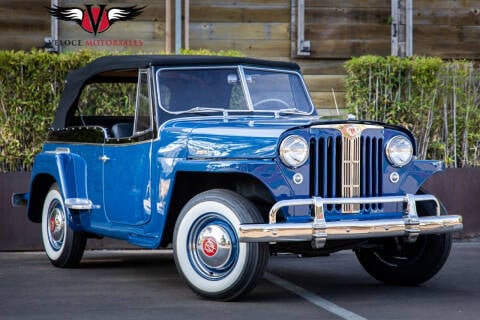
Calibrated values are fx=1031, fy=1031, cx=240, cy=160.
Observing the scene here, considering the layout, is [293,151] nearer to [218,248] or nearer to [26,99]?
[218,248]

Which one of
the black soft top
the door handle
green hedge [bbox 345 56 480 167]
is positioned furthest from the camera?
green hedge [bbox 345 56 480 167]

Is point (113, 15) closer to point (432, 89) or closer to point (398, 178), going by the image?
point (432, 89)

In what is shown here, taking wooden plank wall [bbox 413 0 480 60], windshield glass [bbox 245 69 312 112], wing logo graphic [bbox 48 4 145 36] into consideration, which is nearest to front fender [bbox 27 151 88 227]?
windshield glass [bbox 245 69 312 112]

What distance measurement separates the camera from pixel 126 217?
7.90 m

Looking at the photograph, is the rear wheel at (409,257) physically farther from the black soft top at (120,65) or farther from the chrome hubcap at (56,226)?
the chrome hubcap at (56,226)

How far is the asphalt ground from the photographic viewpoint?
6441 mm

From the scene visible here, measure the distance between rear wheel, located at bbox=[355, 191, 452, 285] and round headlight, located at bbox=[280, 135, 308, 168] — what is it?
117cm

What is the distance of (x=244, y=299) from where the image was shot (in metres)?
6.98

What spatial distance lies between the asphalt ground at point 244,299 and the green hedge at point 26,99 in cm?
138

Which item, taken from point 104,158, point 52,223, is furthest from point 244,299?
point 52,223

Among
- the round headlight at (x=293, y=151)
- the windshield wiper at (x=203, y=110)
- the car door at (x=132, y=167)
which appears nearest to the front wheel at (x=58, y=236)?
the car door at (x=132, y=167)

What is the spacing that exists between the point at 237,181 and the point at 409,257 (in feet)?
4.82

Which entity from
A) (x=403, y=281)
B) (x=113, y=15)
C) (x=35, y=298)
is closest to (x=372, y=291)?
(x=403, y=281)

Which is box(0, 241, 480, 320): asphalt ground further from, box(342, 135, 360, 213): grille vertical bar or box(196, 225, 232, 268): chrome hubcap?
box(342, 135, 360, 213): grille vertical bar
